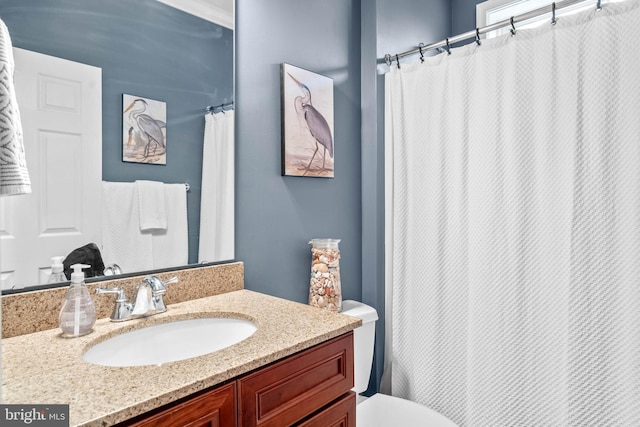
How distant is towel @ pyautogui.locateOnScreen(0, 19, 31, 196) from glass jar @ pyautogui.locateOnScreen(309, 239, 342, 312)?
1.12 meters

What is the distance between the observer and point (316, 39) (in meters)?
1.81

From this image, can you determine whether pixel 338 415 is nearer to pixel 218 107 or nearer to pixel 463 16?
pixel 218 107

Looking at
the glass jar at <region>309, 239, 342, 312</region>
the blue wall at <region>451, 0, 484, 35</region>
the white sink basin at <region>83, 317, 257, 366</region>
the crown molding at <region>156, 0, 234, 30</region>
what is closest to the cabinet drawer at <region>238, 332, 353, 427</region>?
the white sink basin at <region>83, 317, 257, 366</region>

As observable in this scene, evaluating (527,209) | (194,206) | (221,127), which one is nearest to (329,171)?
(221,127)

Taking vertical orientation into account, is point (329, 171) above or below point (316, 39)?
below

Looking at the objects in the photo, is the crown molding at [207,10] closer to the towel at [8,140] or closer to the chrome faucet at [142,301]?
the towel at [8,140]

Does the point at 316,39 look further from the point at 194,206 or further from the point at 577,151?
the point at 577,151

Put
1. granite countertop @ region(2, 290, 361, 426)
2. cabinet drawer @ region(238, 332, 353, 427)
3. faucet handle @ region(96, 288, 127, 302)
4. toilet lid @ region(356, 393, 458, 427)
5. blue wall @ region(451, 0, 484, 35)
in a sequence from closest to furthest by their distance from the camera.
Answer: granite countertop @ region(2, 290, 361, 426)
cabinet drawer @ region(238, 332, 353, 427)
faucet handle @ region(96, 288, 127, 302)
toilet lid @ region(356, 393, 458, 427)
blue wall @ region(451, 0, 484, 35)

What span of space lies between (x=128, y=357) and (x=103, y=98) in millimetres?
731

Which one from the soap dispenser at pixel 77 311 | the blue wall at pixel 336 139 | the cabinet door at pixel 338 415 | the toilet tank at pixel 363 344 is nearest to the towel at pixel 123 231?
the soap dispenser at pixel 77 311

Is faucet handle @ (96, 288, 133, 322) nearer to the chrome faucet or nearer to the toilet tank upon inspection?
the chrome faucet

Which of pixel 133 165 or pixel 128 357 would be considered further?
pixel 133 165

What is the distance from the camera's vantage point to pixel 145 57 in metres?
1.22

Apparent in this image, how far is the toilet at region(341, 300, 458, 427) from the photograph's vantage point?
5.49ft
